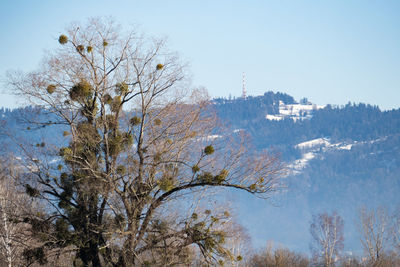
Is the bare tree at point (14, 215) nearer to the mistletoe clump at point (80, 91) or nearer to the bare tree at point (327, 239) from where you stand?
the mistletoe clump at point (80, 91)

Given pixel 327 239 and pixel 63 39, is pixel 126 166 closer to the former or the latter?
pixel 63 39

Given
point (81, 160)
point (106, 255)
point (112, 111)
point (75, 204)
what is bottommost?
point (106, 255)

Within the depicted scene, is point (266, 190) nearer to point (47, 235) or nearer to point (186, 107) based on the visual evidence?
point (186, 107)

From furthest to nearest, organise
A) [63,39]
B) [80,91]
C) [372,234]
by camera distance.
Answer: [372,234], [80,91], [63,39]

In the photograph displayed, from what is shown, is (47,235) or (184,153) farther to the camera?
(184,153)

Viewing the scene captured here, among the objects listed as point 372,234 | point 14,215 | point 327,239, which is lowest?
point 327,239

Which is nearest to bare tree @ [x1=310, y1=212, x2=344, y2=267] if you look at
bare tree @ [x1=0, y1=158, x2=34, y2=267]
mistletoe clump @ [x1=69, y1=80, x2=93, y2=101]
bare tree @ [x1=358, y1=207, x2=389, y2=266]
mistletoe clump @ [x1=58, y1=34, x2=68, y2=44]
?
Answer: bare tree @ [x1=358, y1=207, x2=389, y2=266]

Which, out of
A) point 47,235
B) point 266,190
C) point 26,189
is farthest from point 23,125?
point 266,190

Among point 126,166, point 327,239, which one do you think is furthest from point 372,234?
point 126,166

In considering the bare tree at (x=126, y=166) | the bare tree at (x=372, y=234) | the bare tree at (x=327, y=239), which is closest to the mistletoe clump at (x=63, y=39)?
the bare tree at (x=126, y=166)

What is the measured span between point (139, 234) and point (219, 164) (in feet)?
13.4

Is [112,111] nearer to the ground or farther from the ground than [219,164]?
farther from the ground

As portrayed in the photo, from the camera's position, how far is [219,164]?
945 inches

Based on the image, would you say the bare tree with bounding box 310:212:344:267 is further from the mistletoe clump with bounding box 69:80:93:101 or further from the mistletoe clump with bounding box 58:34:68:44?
the mistletoe clump with bounding box 58:34:68:44
